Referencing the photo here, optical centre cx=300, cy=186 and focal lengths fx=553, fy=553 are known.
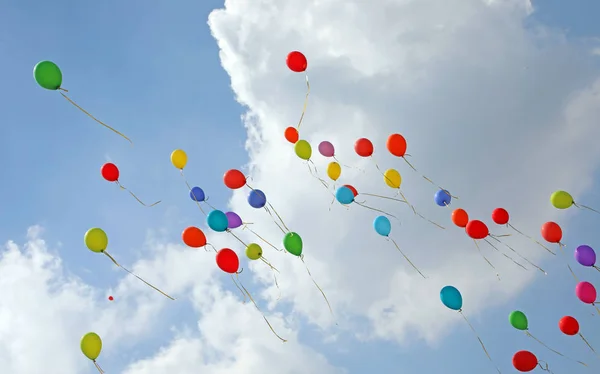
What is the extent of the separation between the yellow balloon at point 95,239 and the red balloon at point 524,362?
7.33 meters

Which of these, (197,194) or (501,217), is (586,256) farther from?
(197,194)

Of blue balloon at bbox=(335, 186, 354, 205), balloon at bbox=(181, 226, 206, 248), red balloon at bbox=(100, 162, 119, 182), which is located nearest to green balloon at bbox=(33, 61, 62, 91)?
red balloon at bbox=(100, 162, 119, 182)

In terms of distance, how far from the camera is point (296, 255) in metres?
10.3

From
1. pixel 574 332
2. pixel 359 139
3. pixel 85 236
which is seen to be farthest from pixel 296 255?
pixel 574 332

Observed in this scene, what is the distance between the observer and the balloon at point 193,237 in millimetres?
10094

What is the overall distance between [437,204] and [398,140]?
157cm

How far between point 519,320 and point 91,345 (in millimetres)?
7461

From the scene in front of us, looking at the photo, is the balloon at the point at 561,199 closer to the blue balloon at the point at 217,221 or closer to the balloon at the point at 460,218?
the balloon at the point at 460,218

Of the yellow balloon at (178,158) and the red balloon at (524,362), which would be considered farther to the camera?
the yellow balloon at (178,158)

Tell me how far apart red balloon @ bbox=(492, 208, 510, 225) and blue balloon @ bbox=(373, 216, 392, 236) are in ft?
6.86

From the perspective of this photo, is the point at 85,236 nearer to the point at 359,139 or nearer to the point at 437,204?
the point at 359,139

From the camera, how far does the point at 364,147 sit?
11.4 metres

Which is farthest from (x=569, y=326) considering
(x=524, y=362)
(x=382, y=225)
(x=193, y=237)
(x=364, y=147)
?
(x=193, y=237)

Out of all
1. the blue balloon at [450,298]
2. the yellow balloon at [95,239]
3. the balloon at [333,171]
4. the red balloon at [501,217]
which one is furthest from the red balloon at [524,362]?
the yellow balloon at [95,239]
